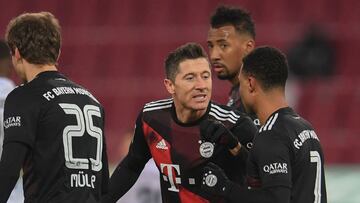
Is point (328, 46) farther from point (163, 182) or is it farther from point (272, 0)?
point (163, 182)

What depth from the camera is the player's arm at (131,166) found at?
6703 mm

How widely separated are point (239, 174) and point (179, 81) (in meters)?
0.66

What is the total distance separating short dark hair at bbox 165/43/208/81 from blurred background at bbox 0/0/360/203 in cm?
924

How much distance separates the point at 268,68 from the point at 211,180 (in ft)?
2.33

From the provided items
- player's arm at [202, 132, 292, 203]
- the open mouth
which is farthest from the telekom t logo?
player's arm at [202, 132, 292, 203]

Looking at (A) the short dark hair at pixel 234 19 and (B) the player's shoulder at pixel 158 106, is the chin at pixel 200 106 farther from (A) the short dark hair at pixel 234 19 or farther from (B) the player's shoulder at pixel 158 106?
(A) the short dark hair at pixel 234 19

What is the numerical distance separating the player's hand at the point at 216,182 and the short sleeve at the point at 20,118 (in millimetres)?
1042

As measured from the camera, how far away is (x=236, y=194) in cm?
596

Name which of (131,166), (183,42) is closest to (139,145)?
(131,166)

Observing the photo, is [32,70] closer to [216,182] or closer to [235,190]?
[216,182]

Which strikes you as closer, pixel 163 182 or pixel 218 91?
pixel 163 182

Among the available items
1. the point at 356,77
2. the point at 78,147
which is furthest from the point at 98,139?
the point at 356,77

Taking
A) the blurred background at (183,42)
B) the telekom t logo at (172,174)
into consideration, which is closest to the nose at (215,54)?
the telekom t logo at (172,174)

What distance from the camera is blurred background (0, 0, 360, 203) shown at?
16.7 meters
